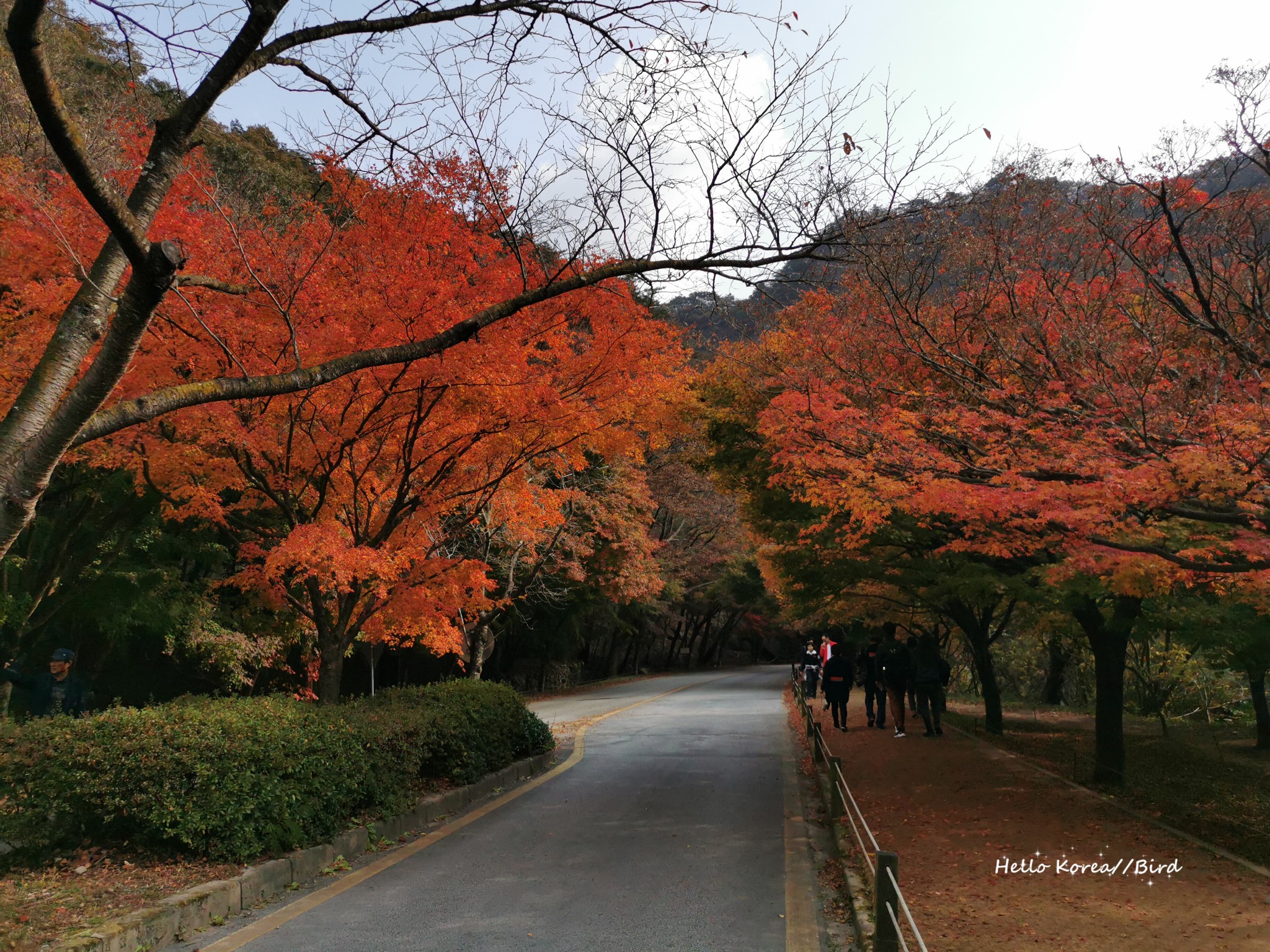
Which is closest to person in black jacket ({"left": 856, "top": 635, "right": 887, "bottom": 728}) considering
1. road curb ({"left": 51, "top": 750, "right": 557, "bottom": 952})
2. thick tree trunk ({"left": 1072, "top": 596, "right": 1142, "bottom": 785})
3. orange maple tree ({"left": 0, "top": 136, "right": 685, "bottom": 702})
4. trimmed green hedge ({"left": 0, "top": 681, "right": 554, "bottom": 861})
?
thick tree trunk ({"left": 1072, "top": 596, "right": 1142, "bottom": 785})

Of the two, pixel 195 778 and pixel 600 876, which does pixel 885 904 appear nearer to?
pixel 600 876

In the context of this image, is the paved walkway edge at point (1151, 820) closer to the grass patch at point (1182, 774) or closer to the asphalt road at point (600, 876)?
the grass patch at point (1182, 774)

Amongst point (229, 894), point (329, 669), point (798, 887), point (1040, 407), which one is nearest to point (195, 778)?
point (229, 894)

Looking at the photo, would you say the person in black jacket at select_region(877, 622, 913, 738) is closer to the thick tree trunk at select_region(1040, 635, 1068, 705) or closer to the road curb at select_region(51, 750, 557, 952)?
the road curb at select_region(51, 750, 557, 952)

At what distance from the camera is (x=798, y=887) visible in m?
6.40

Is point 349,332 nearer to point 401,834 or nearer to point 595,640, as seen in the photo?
point 401,834

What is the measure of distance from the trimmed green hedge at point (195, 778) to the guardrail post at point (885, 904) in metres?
4.45

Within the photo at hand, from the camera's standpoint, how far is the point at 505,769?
10.9 meters

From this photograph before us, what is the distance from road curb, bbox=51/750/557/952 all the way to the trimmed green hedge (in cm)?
16

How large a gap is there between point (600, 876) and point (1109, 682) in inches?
383

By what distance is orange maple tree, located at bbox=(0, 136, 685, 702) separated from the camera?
8422mm

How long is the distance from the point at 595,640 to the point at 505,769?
36860 millimetres

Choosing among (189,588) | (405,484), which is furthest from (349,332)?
(189,588)

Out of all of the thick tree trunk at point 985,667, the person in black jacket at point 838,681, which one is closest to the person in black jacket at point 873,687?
the person in black jacket at point 838,681
